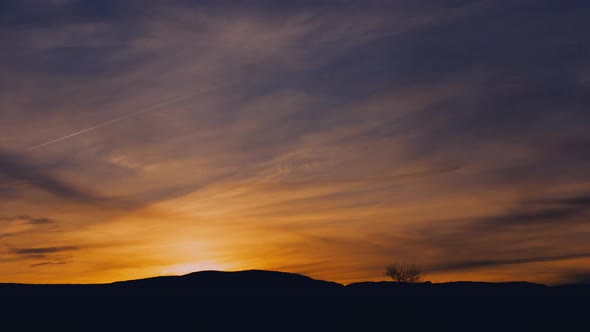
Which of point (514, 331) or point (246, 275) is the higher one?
point (246, 275)

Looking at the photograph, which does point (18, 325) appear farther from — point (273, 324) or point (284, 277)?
point (284, 277)

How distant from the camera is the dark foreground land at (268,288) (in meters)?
58.5

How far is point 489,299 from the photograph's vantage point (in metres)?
67.4

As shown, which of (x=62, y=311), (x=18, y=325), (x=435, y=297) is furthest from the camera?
(x=435, y=297)

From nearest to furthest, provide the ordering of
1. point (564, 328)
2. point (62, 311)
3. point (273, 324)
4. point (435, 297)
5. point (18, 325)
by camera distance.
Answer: point (18, 325) → point (62, 311) → point (273, 324) → point (564, 328) → point (435, 297)

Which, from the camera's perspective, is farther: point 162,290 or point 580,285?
point 580,285

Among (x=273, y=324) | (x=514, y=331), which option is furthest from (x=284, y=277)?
(x=514, y=331)

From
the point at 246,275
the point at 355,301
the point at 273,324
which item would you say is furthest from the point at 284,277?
the point at 273,324

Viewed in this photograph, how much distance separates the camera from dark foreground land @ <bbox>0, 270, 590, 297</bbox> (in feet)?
192

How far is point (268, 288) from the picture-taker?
67938 mm

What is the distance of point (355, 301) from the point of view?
205ft

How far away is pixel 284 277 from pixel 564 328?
1178 inches

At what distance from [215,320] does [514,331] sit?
25674mm

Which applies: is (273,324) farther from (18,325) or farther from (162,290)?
(18,325)
